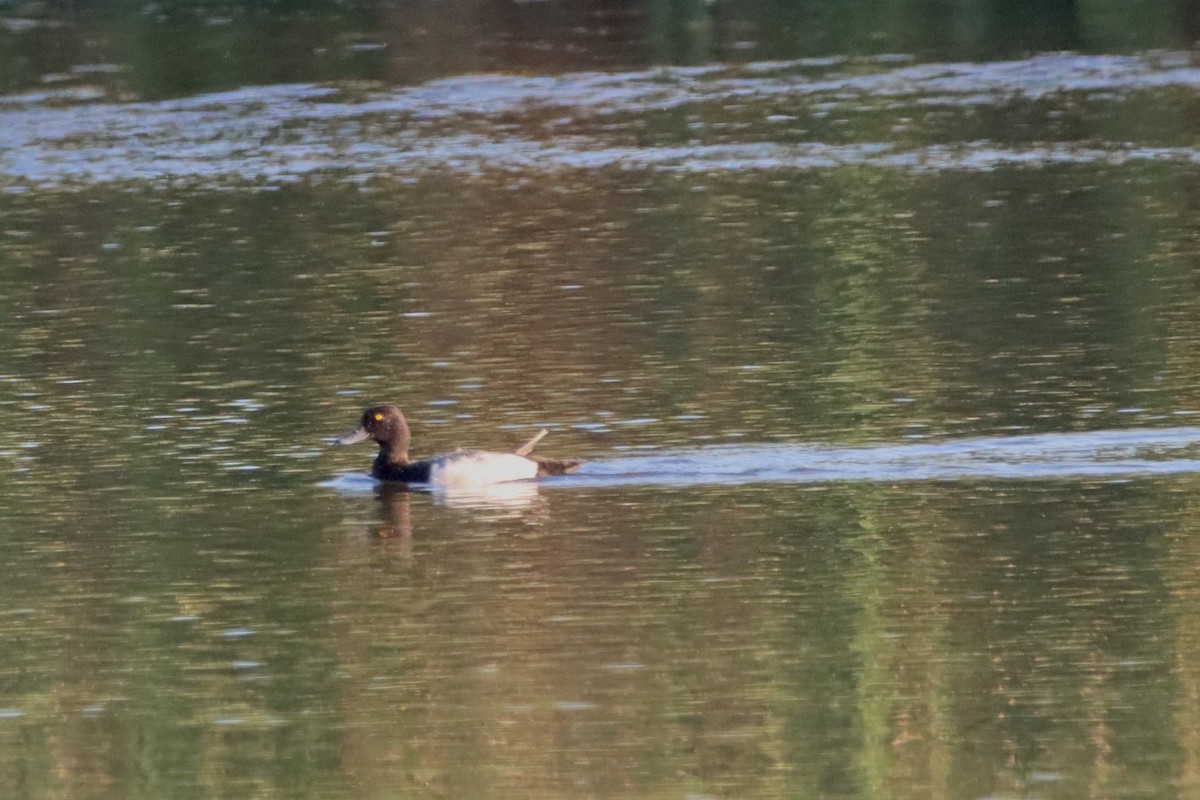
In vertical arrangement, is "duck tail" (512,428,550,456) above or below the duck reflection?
above

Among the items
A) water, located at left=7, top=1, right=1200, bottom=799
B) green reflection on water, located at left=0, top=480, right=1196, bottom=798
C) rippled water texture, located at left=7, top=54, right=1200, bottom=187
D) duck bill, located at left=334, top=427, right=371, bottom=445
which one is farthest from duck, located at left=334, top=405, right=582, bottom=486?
rippled water texture, located at left=7, top=54, right=1200, bottom=187

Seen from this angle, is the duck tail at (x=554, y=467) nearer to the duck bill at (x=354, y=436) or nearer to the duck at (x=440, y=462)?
the duck at (x=440, y=462)

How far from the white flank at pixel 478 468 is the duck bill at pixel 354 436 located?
2.42ft

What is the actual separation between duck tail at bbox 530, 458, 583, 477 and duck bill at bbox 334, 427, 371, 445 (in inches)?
55.1

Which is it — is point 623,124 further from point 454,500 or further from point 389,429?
point 454,500

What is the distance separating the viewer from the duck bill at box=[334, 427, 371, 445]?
16891 mm

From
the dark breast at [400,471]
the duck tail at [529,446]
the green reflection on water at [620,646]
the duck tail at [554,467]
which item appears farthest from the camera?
the dark breast at [400,471]

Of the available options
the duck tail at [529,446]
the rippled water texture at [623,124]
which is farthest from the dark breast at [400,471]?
the rippled water texture at [623,124]

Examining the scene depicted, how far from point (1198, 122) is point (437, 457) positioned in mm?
18331

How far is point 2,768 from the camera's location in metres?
10.6

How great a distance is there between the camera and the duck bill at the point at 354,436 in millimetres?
16891

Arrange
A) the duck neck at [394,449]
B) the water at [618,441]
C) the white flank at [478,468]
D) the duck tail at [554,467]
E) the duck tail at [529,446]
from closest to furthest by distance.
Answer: the water at [618,441] → the white flank at [478,468] → the duck tail at [554,467] → the duck tail at [529,446] → the duck neck at [394,449]

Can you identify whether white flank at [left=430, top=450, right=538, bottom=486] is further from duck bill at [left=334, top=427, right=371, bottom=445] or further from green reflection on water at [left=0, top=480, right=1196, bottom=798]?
duck bill at [left=334, top=427, right=371, bottom=445]

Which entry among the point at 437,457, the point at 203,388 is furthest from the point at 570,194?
the point at 437,457
